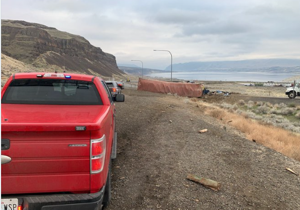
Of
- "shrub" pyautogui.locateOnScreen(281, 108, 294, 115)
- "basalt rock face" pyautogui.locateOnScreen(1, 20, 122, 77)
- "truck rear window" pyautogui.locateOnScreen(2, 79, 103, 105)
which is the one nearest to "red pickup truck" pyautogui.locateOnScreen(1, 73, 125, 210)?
"truck rear window" pyautogui.locateOnScreen(2, 79, 103, 105)

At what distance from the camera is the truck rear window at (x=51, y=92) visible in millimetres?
4125

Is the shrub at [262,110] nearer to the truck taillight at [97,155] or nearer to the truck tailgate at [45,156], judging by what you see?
the truck taillight at [97,155]

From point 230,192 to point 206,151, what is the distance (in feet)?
8.08

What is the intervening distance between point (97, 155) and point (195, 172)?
11.0 ft

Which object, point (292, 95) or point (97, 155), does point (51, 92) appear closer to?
point (97, 155)

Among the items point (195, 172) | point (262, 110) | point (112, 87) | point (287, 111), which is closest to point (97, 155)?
point (195, 172)

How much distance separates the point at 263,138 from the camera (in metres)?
9.84

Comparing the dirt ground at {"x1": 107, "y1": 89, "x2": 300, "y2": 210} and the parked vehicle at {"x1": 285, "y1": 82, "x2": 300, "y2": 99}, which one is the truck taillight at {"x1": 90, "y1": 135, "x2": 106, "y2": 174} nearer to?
the dirt ground at {"x1": 107, "y1": 89, "x2": 300, "y2": 210}

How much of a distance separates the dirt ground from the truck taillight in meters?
1.54

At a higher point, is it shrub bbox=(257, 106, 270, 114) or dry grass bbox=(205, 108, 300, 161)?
dry grass bbox=(205, 108, 300, 161)

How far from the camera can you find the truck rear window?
4.12m

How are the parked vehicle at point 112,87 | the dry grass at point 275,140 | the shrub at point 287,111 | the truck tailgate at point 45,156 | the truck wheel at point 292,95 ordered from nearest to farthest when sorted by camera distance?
the truck tailgate at point 45,156
the dry grass at point 275,140
the parked vehicle at point 112,87
the shrub at point 287,111
the truck wheel at point 292,95

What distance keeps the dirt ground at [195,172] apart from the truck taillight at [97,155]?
154cm

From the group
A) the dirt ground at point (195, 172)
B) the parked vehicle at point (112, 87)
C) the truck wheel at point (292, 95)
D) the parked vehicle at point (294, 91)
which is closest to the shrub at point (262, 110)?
the truck wheel at point (292, 95)
